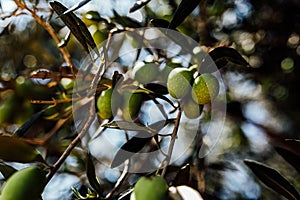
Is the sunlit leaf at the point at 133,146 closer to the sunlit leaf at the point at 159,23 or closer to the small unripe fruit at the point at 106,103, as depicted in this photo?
the small unripe fruit at the point at 106,103

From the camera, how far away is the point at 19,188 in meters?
0.67

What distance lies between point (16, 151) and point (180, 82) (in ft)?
0.94

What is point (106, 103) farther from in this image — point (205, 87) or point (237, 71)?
point (237, 71)

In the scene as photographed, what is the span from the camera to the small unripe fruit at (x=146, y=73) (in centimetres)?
93

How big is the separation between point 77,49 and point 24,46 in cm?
23

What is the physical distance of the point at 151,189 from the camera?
64 centimetres

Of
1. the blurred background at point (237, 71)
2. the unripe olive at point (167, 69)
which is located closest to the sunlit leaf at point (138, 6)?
the unripe olive at point (167, 69)

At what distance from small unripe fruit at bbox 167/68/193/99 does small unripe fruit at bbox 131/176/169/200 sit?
0.18m

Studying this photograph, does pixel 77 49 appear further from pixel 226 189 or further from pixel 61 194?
pixel 226 189

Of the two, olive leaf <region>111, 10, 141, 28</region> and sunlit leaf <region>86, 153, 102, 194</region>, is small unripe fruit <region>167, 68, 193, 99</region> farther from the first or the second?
olive leaf <region>111, 10, 141, 28</region>

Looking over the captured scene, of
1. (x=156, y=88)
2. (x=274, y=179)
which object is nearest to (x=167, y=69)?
(x=156, y=88)

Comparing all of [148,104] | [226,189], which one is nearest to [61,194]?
[148,104]

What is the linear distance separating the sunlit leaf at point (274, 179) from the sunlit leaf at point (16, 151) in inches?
14.0

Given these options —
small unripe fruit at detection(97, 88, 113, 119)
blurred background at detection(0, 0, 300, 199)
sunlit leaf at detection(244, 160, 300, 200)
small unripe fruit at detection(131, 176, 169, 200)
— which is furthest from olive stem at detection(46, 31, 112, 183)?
blurred background at detection(0, 0, 300, 199)
